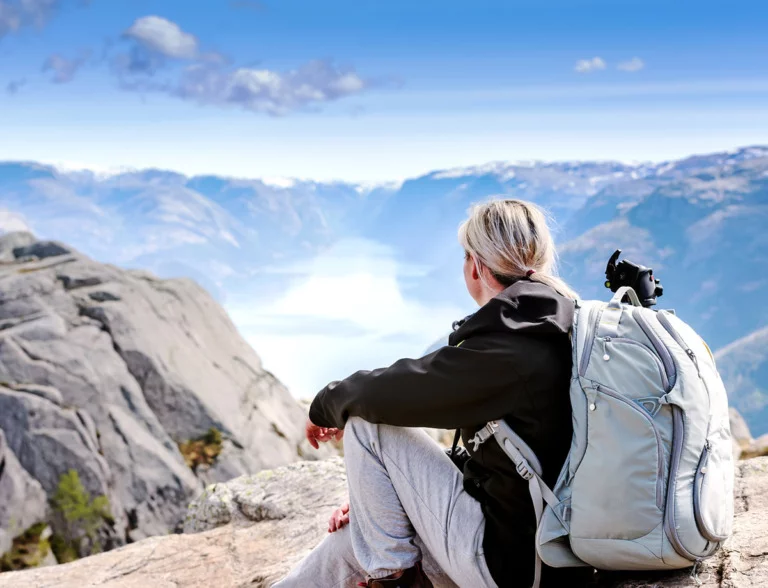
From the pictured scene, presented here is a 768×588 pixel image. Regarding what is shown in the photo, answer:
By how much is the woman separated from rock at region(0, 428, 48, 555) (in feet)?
105

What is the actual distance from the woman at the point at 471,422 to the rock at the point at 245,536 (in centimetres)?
219

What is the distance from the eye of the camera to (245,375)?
4853 cm

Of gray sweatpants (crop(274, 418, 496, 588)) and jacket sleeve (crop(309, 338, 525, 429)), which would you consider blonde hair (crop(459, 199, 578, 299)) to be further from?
gray sweatpants (crop(274, 418, 496, 588))

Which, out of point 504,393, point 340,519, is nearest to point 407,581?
point 340,519

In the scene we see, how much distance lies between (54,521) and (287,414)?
19721 mm

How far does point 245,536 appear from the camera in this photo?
854 cm

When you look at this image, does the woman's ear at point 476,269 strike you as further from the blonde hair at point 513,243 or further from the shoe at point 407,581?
the shoe at point 407,581

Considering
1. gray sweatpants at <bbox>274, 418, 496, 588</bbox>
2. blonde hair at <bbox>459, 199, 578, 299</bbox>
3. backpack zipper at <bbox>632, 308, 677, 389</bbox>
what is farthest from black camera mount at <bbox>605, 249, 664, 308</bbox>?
gray sweatpants at <bbox>274, 418, 496, 588</bbox>

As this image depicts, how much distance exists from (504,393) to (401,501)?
1343mm

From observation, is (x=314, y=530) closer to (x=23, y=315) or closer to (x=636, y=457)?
(x=636, y=457)

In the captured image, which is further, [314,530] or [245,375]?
[245,375]

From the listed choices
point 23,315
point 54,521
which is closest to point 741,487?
point 54,521

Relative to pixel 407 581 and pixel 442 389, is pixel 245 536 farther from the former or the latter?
pixel 442 389

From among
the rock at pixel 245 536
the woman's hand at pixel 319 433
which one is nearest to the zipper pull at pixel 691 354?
the rock at pixel 245 536
